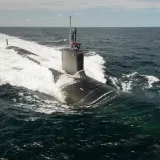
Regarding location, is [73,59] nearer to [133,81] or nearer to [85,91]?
[85,91]

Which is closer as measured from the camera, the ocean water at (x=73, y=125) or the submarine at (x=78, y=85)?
the ocean water at (x=73, y=125)

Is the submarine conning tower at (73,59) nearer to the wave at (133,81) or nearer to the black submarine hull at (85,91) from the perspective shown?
the black submarine hull at (85,91)

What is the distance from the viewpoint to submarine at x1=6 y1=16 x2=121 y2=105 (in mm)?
18172

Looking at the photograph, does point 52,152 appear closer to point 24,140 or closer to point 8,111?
point 24,140

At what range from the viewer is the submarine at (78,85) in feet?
59.6

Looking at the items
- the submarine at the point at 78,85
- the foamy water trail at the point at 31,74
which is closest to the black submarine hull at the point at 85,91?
the submarine at the point at 78,85

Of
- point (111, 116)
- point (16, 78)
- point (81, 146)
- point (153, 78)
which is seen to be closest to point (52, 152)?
point (81, 146)

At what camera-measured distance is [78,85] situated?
19719 millimetres

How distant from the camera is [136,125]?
1444 cm

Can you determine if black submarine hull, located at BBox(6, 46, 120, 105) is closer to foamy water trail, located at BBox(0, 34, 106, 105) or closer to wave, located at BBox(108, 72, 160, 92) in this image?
foamy water trail, located at BBox(0, 34, 106, 105)

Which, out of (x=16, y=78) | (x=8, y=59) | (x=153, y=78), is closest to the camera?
(x=16, y=78)

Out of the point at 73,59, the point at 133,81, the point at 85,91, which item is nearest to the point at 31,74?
the point at 73,59

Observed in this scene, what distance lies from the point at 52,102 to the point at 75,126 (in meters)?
4.42

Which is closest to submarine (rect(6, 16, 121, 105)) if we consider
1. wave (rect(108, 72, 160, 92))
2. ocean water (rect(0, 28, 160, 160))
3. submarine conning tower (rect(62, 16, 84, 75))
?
submarine conning tower (rect(62, 16, 84, 75))
